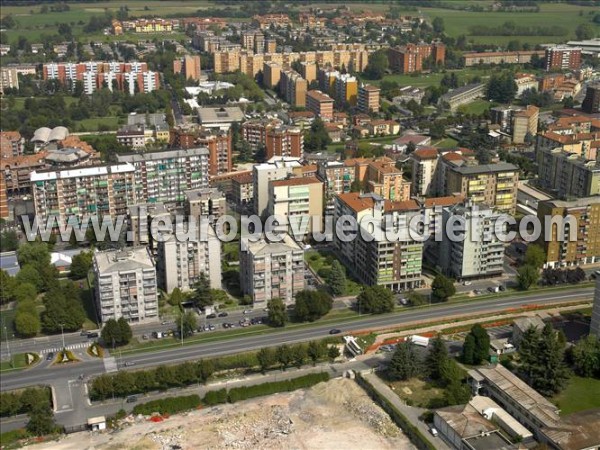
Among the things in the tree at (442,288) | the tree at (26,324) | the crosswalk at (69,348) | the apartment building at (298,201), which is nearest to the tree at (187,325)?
the crosswalk at (69,348)

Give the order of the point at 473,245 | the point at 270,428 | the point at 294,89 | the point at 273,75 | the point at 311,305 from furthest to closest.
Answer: the point at 273,75 < the point at 294,89 < the point at 473,245 < the point at 311,305 < the point at 270,428

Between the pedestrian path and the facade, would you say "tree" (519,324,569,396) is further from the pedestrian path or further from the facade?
the facade

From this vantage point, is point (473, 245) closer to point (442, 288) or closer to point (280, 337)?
point (442, 288)

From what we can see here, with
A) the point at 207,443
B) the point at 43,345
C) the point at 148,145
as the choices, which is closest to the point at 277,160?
the point at 148,145

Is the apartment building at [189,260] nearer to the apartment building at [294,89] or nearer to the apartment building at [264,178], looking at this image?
the apartment building at [264,178]

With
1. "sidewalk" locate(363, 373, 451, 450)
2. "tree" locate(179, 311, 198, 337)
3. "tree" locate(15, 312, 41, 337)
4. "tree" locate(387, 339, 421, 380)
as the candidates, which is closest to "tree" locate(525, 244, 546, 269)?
"tree" locate(387, 339, 421, 380)

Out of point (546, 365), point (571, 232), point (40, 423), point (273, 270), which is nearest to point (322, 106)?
point (571, 232)
